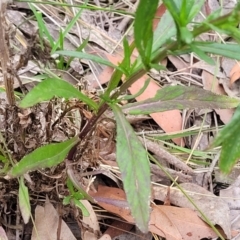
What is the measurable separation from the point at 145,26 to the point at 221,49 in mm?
137

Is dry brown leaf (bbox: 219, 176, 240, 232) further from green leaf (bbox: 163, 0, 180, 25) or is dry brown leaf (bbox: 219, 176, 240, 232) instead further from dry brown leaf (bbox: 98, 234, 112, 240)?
green leaf (bbox: 163, 0, 180, 25)

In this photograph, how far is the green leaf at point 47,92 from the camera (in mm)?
762

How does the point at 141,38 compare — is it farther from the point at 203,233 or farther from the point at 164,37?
the point at 203,233

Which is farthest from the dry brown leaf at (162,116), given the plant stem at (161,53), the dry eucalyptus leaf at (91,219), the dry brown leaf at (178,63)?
the plant stem at (161,53)

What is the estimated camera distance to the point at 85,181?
46.2 inches

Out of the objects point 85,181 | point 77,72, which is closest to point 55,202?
point 85,181

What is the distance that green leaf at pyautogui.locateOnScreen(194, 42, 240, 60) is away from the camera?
0.72m

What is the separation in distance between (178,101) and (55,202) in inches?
17.6

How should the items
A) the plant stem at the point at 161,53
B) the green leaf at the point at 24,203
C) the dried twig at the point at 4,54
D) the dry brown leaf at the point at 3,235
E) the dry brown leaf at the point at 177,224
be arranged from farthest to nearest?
the dry brown leaf at the point at 177,224 < the dry brown leaf at the point at 3,235 < the green leaf at the point at 24,203 < the dried twig at the point at 4,54 < the plant stem at the point at 161,53

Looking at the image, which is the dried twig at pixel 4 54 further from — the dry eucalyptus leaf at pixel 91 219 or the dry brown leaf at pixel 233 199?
the dry brown leaf at pixel 233 199

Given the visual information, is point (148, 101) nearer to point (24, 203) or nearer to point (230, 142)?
point (230, 142)

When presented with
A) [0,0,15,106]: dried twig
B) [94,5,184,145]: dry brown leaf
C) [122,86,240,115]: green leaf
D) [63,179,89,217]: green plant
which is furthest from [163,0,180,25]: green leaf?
[94,5,184,145]: dry brown leaf

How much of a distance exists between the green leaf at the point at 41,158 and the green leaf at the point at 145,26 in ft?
0.87

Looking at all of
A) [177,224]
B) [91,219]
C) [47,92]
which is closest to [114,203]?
[91,219]
